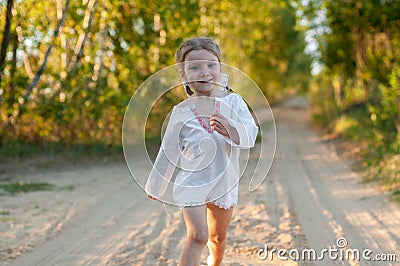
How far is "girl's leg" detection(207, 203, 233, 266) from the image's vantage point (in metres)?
3.27

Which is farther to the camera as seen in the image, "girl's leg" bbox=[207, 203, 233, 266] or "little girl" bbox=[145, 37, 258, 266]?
"girl's leg" bbox=[207, 203, 233, 266]

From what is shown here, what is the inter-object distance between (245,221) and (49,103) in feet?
18.2

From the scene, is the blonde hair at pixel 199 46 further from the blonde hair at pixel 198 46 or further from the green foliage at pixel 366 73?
the green foliage at pixel 366 73

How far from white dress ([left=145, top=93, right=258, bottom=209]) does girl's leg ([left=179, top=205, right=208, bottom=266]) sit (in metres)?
0.06

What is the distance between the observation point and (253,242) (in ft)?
16.9

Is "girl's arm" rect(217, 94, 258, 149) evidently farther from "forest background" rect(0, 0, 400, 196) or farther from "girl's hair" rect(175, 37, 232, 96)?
"forest background" rect(0, 0, 400, 196)

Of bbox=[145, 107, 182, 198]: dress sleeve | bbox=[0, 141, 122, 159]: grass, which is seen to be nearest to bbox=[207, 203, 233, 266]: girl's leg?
bbox=[145, 107, 182, 198]: dress sleeve

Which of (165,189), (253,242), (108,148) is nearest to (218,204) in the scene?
(165,189)

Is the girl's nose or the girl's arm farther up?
the girl's nose

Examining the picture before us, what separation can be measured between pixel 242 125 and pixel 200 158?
32cm

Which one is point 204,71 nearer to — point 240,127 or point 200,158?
point 240,127

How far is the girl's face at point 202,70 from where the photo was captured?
316 cm
